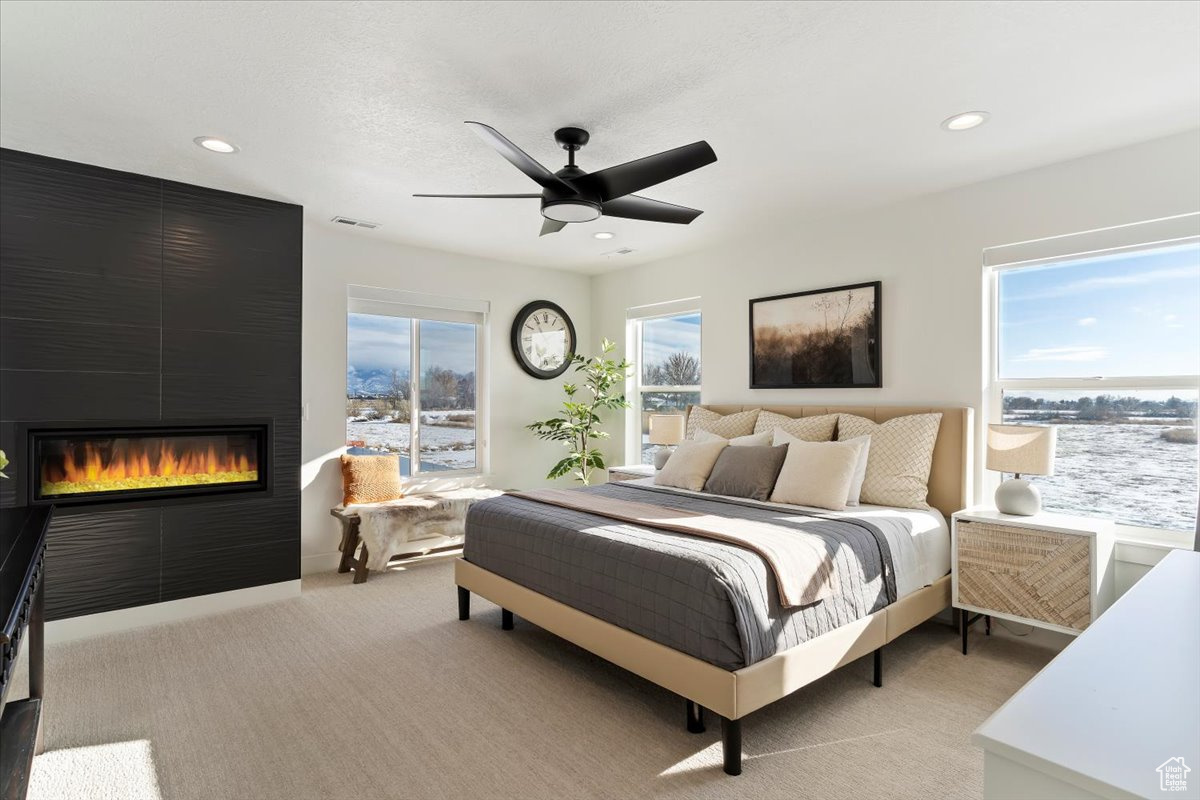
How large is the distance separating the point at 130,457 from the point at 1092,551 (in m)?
4.96

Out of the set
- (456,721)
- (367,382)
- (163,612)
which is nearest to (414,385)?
(367,382)

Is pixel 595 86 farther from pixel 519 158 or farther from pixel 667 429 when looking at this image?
pixel 667 429

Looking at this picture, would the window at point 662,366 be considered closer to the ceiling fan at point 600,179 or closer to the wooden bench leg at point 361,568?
the ceiling fan at point 600,179

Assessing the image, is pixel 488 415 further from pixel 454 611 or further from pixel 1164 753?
pixel 1164 753

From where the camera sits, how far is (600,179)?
265 centimetres

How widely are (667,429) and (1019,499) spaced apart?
2442 millimetres

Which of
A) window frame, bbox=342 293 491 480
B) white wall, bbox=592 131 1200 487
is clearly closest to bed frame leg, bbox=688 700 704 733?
white wall, bbox=592 131 1200 487

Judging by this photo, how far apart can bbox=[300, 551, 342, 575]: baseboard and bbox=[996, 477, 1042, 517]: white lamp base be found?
4.38 metres

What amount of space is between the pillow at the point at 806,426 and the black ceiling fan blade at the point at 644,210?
1626 mm

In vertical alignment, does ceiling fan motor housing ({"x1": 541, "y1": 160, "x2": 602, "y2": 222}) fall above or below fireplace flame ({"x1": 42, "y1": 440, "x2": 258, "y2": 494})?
above

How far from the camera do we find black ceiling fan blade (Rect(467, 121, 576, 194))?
2203 mm

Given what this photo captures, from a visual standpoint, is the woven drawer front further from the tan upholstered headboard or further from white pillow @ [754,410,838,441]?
white pillow @ [754,410,838,441]

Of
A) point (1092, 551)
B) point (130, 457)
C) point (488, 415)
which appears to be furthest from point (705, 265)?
point (130, 457)

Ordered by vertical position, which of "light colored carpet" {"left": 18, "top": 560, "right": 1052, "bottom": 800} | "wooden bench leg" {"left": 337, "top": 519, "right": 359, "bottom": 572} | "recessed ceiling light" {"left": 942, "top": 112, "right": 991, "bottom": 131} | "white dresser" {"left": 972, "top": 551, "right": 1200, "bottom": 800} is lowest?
"light colored carpet" {"left": 18, "top": 560, "right": 1052, "bottom": 800}
